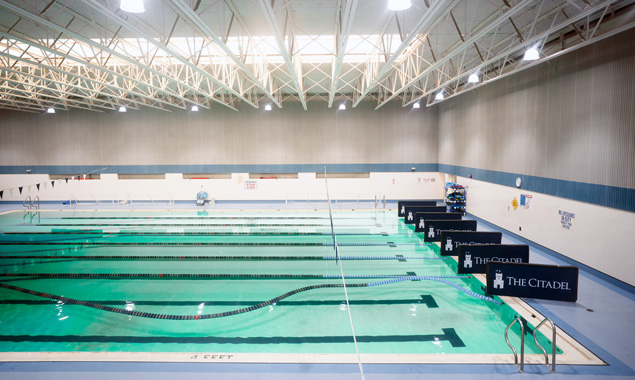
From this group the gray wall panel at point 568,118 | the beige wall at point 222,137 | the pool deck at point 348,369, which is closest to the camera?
the pool deck at point 348,369

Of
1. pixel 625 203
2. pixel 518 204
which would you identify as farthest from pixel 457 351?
pixel 518 204

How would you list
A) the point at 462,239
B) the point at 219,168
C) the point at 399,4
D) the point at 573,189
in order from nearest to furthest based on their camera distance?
the point at 399,4, the point at 462,239, the point at 573,189, the point at 219,168

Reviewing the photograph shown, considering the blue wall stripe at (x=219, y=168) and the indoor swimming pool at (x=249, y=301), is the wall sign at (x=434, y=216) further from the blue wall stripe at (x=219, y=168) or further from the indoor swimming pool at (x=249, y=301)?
the blue wall stripe at (x=219, y=168)

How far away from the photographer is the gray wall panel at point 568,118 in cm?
740

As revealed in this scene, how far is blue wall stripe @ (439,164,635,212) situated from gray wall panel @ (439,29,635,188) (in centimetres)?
16

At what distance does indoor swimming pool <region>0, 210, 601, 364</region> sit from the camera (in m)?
5.29

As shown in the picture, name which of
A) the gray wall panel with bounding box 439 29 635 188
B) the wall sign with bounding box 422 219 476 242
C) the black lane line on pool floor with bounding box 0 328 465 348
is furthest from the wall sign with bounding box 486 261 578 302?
the wall sign with bounding box 422 219 476 242

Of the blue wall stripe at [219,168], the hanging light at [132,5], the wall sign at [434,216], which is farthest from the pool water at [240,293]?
the blue wall stripe at [219,168]

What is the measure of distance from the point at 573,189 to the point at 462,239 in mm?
3425

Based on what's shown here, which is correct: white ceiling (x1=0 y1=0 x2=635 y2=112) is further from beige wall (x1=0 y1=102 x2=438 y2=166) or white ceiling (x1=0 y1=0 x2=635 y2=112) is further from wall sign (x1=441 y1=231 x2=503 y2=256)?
beige wall (x1=0 y1=102 x2=438 y2=166)

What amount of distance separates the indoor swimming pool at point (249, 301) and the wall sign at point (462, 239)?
421 millimetres

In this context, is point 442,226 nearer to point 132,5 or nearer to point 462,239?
point 462,239

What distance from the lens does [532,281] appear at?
249 inches

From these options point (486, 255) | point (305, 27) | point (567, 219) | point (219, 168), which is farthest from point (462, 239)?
point (219, 168)
